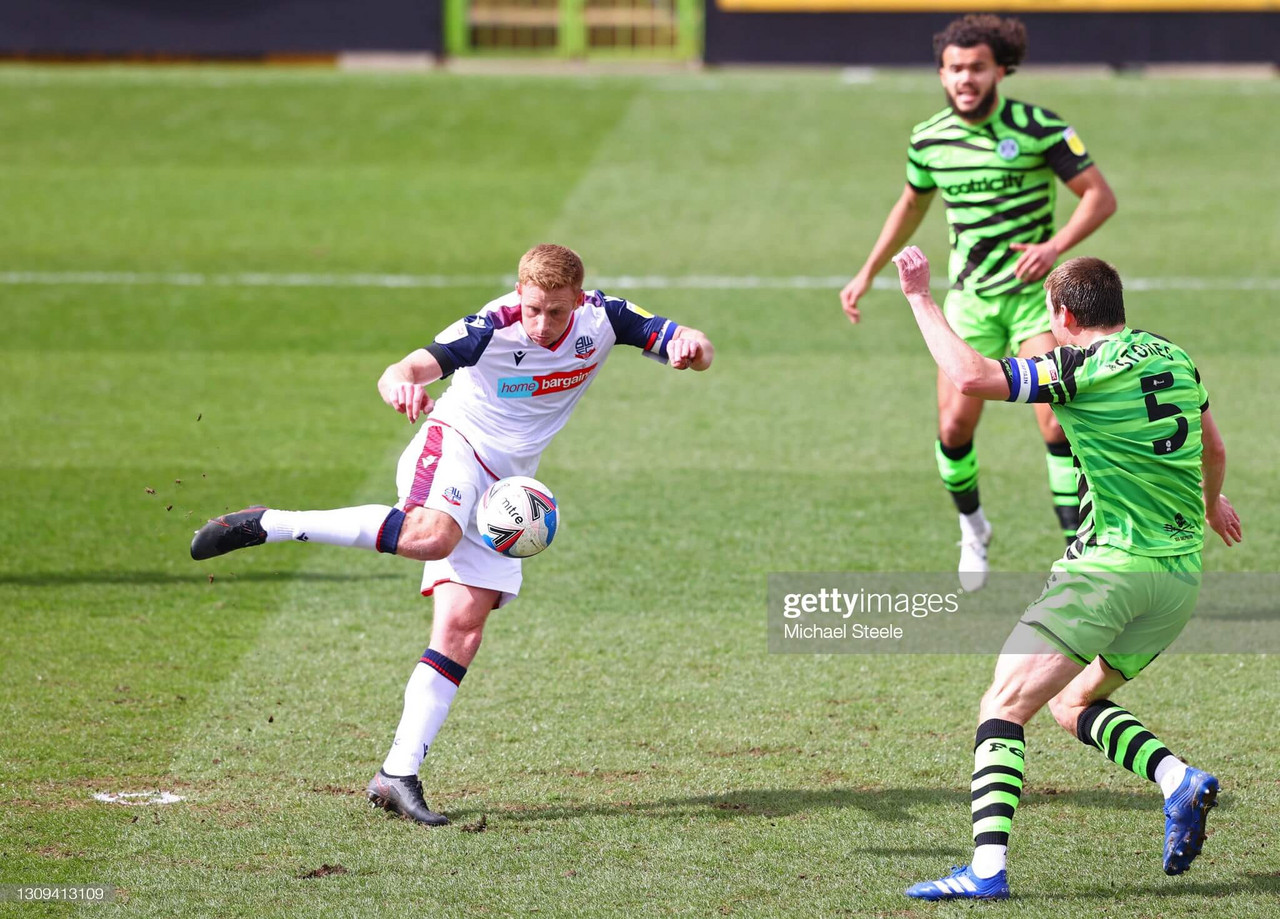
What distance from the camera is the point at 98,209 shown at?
58.0ft

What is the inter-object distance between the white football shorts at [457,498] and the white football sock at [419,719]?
35 centimetres

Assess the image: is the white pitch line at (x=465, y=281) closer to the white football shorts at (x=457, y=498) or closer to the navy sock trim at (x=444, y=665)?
the white football shorts at (x=457, y=498)

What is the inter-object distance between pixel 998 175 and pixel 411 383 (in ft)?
12.3

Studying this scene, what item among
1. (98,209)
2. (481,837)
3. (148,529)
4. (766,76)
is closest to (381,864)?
(481,837)

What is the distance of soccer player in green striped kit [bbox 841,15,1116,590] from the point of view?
300 inches

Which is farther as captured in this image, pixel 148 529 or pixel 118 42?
pixel 118 42

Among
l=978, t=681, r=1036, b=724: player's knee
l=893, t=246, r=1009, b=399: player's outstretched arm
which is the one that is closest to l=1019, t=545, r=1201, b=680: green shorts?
l=978, t=681, r=1036, b=724: player's knee

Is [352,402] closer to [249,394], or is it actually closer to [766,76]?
[249,394]

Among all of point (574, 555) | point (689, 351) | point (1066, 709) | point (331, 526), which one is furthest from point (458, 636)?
point (574, 555)

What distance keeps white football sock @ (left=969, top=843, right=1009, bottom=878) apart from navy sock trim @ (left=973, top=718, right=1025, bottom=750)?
1.01 ft

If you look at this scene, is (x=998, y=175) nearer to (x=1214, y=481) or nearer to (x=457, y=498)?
(x=1214, y=481)

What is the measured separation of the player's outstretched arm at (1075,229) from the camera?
7.47 metres

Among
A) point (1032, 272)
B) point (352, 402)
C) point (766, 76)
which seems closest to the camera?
point (1032, 272)

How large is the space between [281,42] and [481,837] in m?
20.2
